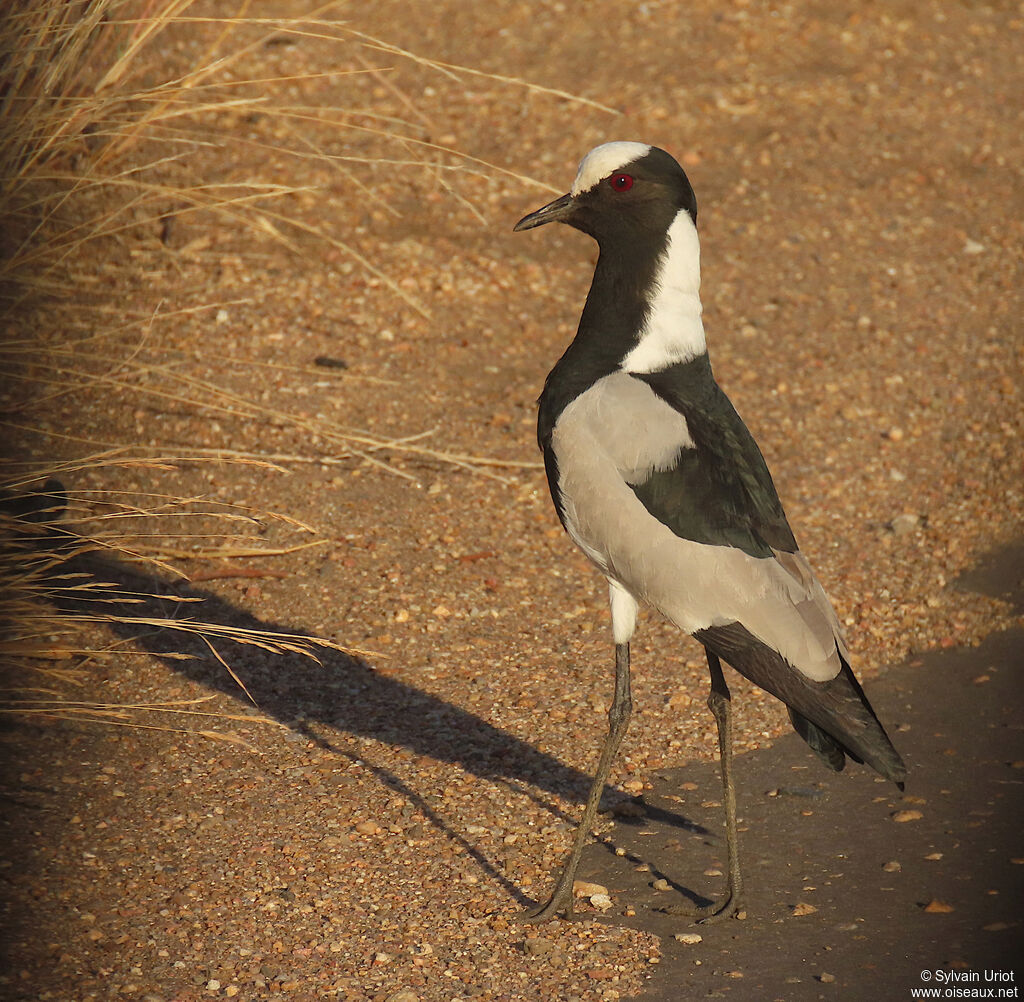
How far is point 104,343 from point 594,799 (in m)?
2.51

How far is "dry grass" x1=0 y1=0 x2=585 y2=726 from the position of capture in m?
4.02

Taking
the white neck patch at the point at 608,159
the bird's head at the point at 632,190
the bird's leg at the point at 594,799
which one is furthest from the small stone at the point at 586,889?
the white neck patch at the point at 608,159

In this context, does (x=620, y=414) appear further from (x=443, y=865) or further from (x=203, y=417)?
(x=203, y=417)

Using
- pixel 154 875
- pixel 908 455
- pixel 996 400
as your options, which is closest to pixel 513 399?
pixel 908 455

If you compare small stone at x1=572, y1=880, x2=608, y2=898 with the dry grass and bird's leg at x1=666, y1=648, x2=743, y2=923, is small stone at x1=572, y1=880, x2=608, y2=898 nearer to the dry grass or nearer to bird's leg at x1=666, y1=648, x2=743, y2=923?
bird's leg at x1=666, y1=648, x2=743, y2=923

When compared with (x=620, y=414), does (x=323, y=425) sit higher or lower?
lower

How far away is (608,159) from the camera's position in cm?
376

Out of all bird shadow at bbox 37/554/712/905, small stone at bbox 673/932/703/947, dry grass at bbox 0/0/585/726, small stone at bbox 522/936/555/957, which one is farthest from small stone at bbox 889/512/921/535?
small stone at bbox 522/936/555/957

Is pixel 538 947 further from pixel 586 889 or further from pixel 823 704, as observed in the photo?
pixel 823 704

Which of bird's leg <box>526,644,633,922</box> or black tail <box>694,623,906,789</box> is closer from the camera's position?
black tail <box>694,623,906,789</box>

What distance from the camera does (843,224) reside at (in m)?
7.83

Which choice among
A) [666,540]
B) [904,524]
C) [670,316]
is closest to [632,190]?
[670,316]

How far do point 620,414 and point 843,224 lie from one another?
4709 mm

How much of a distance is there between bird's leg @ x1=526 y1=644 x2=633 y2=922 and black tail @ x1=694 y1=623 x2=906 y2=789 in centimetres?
31
